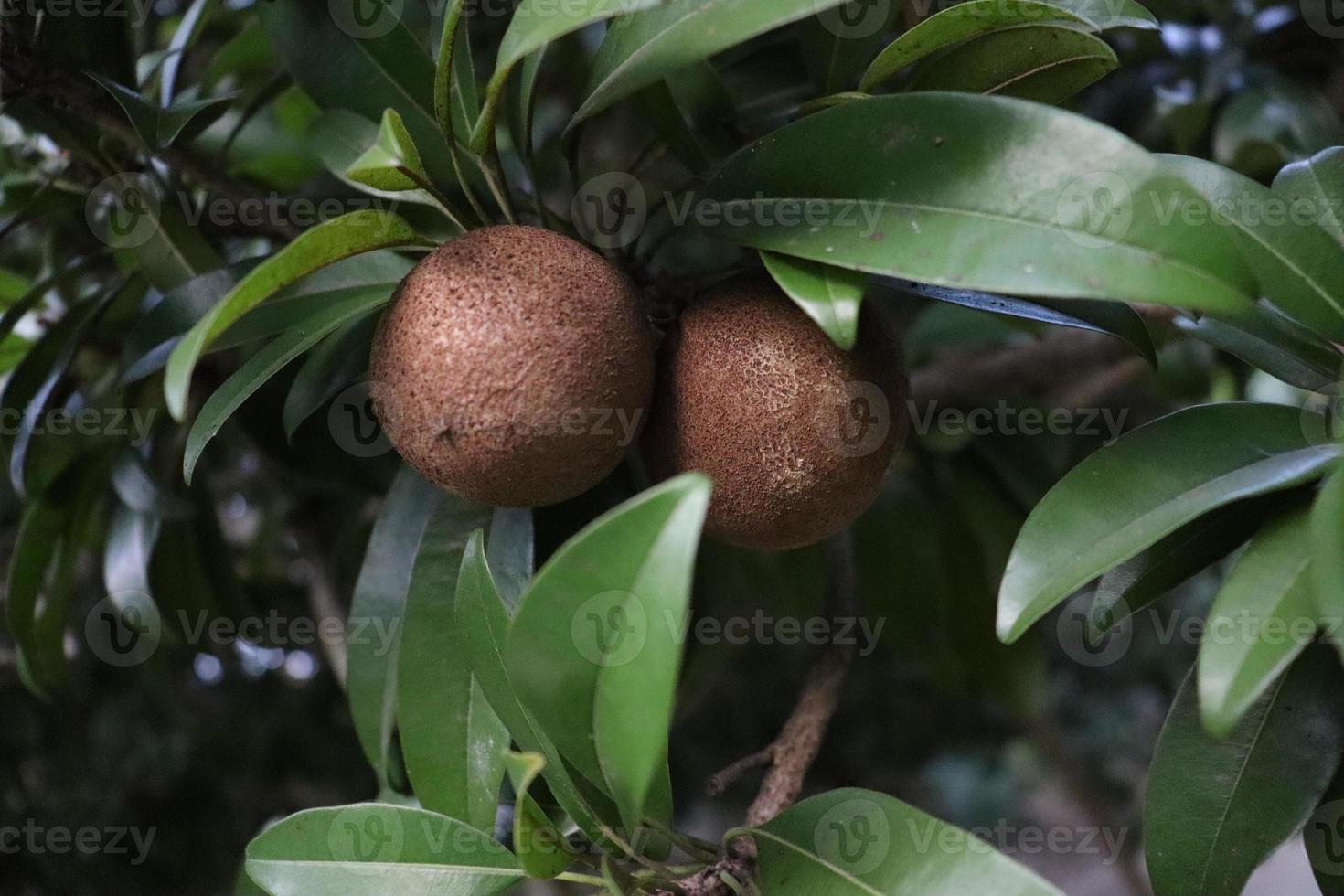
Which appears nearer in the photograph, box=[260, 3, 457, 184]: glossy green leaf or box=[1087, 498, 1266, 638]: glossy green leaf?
box=[1087, 498, 1266, 638]: glossy green leaf

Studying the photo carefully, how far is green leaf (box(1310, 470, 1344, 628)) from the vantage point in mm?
528

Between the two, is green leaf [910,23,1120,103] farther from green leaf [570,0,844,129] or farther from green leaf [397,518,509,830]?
green leaf [397,518,509,830]

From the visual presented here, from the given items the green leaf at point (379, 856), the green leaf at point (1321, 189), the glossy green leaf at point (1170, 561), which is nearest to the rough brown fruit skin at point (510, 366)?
the green leaf at point (379, 856)

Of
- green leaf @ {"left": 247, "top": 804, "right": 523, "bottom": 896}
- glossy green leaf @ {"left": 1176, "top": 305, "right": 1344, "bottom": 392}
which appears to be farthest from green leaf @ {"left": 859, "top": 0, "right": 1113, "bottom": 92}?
green leaf @ {"left": 247, "top": 804, "right": 523, "bottom": 896}

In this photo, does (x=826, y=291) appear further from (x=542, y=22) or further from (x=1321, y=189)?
(x=1321, y=189)

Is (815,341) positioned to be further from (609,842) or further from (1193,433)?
(609,842)

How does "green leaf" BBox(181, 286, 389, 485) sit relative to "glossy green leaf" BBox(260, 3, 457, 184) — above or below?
below

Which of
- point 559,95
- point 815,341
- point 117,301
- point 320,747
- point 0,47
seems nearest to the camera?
point 815,341

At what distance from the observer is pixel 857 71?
87 centimetres

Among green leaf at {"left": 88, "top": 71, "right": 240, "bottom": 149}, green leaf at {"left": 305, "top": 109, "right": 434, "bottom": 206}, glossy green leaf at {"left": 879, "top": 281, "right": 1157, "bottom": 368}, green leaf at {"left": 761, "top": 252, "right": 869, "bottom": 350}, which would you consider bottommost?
glossy green leaf at {"left": 879, "top": 281, "right": 1157, "bottom": 368}

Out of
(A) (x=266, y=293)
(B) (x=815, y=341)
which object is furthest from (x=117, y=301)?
(B) (x=815, y=341)

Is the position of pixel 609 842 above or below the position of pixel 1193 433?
below

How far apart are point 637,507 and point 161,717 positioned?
5.11 ft

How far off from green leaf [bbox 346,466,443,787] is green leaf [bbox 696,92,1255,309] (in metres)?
0.37
